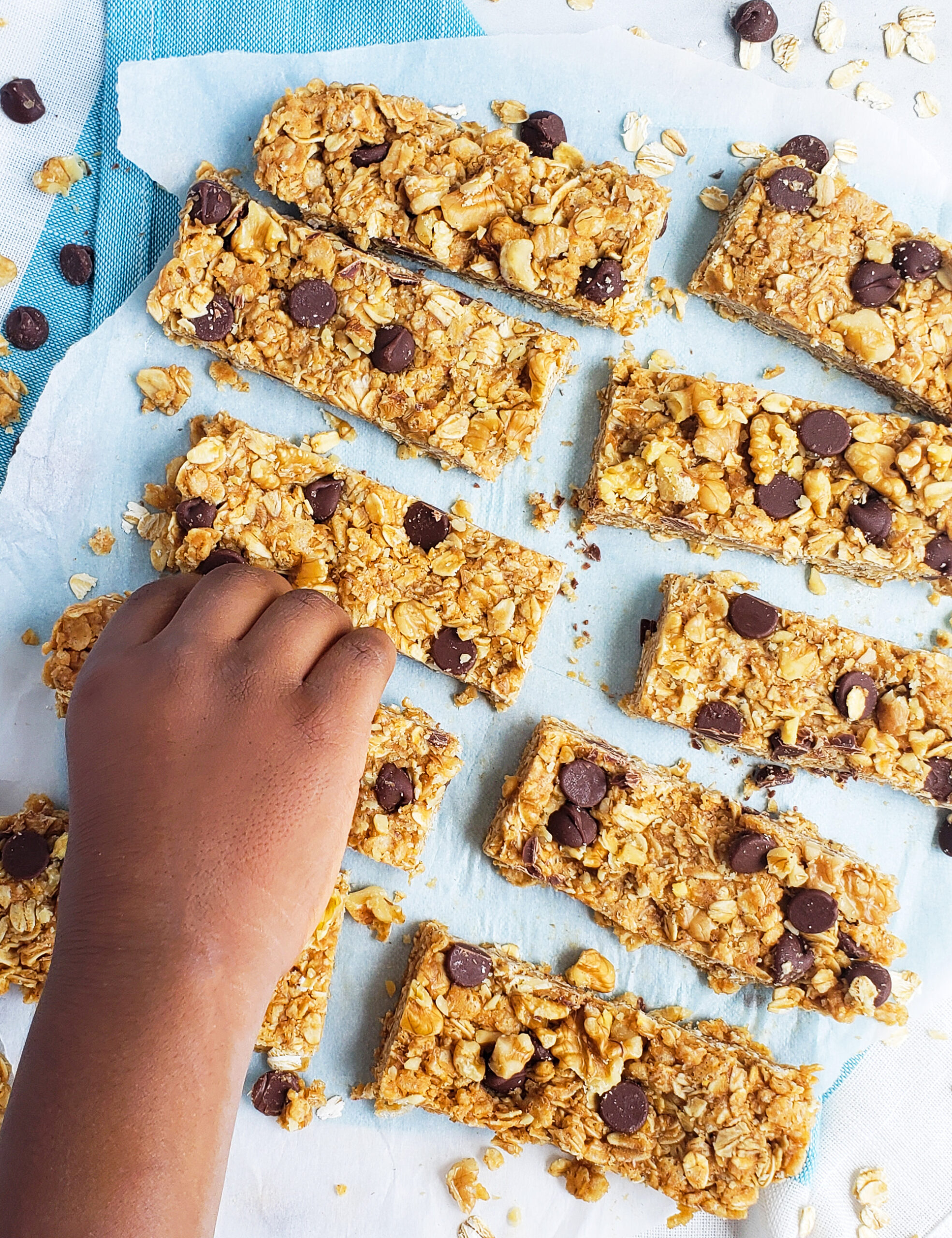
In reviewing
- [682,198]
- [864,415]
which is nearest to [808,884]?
[864,415]

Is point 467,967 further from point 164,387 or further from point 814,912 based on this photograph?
point 164,387

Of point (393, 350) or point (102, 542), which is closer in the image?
point (393, 350)

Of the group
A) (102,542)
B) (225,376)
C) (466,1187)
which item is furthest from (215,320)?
(466,1187)

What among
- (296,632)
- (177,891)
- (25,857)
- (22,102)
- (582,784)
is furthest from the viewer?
(22,102)

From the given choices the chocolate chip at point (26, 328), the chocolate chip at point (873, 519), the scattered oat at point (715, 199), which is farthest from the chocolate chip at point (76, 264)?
the chocolate chip at point (873, 519)

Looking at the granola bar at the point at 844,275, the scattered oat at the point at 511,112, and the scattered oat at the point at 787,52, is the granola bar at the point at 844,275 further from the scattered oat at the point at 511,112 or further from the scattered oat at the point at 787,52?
the scattered oat at the point at 511,112
